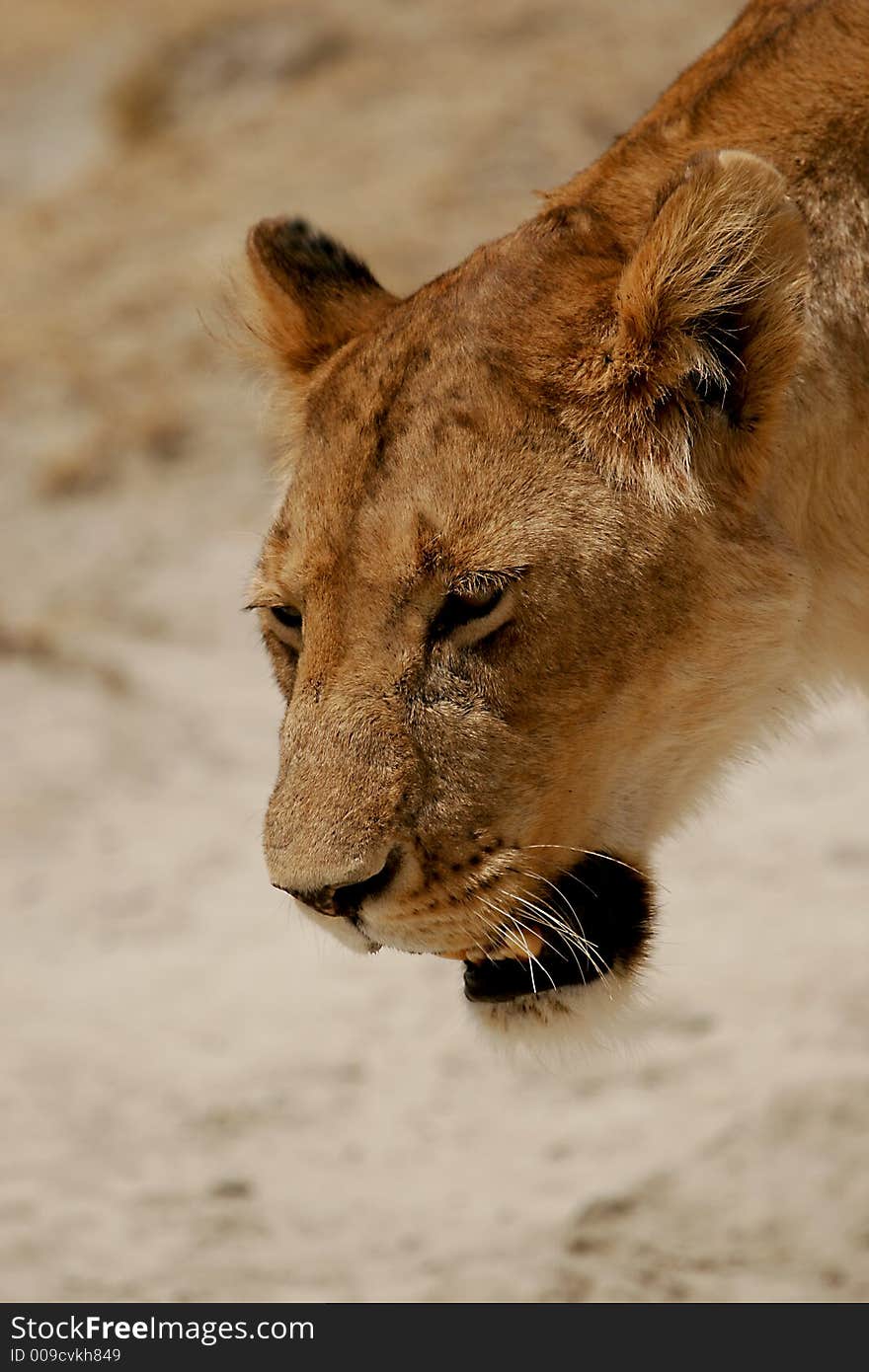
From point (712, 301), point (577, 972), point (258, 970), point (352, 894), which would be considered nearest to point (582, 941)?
point (577, 972)

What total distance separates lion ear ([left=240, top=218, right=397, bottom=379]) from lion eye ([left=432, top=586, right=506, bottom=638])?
733 mm

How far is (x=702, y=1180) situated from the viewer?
3740mm

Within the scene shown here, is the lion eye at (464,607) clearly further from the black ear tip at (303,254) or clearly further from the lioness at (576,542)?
the black ear tip at (303,254)

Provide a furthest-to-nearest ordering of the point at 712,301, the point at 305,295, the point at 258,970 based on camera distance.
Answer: the point at 258,970, the point at 305,295, the point at 712,301

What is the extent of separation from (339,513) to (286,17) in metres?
7.78

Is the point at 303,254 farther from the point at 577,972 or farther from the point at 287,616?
the point at 577,972

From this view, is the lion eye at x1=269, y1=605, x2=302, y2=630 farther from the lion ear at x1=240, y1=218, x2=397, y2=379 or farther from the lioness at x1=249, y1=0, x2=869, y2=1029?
the lion ear at x1=240, y1=218, x2=397, y2=379

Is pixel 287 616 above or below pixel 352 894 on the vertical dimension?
above

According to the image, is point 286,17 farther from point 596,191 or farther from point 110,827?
point 596,191

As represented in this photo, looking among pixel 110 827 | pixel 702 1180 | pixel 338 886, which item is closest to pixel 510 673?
pixel 338 886

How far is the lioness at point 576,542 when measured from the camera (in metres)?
2.55

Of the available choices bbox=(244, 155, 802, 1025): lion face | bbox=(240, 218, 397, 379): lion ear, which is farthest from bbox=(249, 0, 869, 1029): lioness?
bbox=(240, 218, 397, 379): lion ear

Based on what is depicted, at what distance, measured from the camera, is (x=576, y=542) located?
8.48 ft

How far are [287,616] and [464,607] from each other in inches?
13.7
